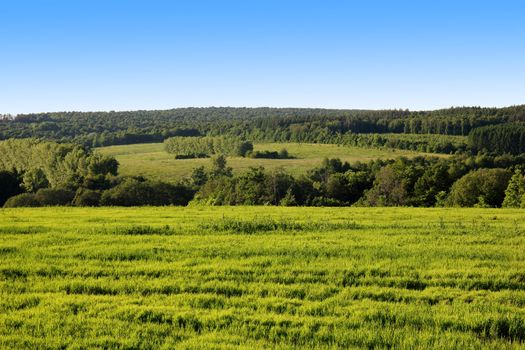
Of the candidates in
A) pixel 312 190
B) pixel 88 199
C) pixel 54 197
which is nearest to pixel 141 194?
pixel 88 199

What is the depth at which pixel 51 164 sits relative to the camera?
12062 cm

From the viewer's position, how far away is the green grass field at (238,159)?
5174 inches

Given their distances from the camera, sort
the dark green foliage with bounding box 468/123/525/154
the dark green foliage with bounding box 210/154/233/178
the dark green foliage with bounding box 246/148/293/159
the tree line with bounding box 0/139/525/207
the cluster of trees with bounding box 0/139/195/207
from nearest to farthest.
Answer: the tree line with bounding box 0/139/525/207 < the cluster of trees with bounding box 0/139/195/207 < the dark green foliage with bounding box 210/154/233/178 < the dark green foliage with bounding box 468/123/525/154 < the dark green foliage with bounding box 246/148/293/159

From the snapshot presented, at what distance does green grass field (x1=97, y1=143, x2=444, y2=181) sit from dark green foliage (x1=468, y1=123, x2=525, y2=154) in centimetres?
2223

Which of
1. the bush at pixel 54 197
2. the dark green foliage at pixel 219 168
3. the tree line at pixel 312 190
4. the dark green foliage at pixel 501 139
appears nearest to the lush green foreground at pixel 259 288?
the tree line at pixel 312 190

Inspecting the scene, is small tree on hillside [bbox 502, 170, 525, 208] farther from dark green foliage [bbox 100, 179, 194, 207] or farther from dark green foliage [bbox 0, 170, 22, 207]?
dark green foliage [bbox 0, 170, 22, 207]

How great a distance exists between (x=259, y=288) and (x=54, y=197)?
68019 mm

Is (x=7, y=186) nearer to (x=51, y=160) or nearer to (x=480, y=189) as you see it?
(x=51, y=160)

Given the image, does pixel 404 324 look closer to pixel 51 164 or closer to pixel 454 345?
pixel 454 345

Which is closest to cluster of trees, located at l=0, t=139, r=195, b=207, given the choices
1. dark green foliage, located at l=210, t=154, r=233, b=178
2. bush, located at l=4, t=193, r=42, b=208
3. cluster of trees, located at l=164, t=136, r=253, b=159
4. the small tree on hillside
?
bush, located at l=4, t=193, r=42, b=208

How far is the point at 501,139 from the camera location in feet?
500

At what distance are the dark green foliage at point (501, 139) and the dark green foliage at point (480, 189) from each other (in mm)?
86186

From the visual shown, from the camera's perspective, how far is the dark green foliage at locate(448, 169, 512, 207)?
63.0 m

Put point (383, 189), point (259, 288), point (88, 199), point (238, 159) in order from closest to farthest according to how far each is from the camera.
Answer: point (259, 288) → point (88, 199) → point (383, 189) → point (238, 159)
